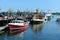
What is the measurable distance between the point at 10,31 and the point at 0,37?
9850 millimetres

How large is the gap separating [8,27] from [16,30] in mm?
2175

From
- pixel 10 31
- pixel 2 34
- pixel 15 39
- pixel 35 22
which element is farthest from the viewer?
pixel 35 22

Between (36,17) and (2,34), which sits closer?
(2,34)

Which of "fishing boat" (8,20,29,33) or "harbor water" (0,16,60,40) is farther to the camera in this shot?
"fishing boat" (8,20,29,33)

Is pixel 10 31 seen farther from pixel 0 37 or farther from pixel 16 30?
pixel 0 37

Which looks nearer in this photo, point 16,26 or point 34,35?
point 34,35

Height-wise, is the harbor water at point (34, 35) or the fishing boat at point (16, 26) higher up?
the fishing boat at point (16, 26)

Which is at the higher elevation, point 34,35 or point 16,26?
point 16,26

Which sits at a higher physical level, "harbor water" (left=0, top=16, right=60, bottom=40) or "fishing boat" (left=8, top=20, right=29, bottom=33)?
"fishing boat" (left=8, top=20, right=29, bottom=33)

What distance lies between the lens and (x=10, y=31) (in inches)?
2258

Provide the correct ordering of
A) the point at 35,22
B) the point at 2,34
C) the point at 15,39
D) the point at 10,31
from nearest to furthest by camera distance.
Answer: the point at 15,39 → the point at 2,34 → the point at 10,31 → the point at 35,22

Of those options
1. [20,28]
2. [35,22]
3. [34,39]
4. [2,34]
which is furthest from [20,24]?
[35,22]

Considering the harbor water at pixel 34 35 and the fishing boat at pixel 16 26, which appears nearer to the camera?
the harbor water at pixel 34 35

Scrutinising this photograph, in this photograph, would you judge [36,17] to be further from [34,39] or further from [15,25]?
[34,39]
